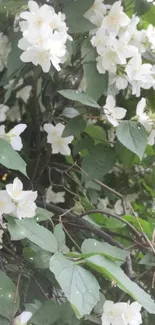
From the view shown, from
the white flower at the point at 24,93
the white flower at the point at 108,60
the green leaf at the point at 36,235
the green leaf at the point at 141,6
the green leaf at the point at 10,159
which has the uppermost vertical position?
the green leaf at the point at 141,6

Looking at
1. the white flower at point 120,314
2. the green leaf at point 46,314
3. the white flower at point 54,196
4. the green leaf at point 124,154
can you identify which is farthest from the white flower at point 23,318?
the white flower at point 54,196

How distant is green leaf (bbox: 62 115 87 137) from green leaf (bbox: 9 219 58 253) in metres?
0.23

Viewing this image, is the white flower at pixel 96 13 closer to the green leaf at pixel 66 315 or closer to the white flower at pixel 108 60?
the white flower at pixel 108 60

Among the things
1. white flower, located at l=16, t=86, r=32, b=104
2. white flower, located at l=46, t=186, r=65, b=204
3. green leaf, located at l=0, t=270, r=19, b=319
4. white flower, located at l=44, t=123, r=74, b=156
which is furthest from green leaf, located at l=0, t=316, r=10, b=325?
white flower, located at l=16, t=86, r=32, b=104

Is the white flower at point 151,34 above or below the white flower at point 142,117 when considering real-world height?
above

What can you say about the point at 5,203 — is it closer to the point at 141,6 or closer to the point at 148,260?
the point at 148,260

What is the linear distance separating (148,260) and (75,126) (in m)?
0.27

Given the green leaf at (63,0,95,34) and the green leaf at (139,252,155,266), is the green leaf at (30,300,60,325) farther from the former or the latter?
the green leaf at (63,0,95,34)

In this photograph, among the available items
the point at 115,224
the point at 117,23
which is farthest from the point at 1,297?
the point at 117,23

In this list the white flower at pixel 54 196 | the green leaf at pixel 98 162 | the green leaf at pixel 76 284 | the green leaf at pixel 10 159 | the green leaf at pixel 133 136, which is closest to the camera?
the green leaf at pixel 76 284

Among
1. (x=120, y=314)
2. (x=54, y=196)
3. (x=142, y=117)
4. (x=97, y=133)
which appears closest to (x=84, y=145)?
(x=97, y=133)

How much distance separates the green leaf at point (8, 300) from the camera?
775 millimetres

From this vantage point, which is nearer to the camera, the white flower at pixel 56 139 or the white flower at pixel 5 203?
the white flower at pixel 5 203

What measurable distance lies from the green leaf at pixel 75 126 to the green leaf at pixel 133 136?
0.08 m
